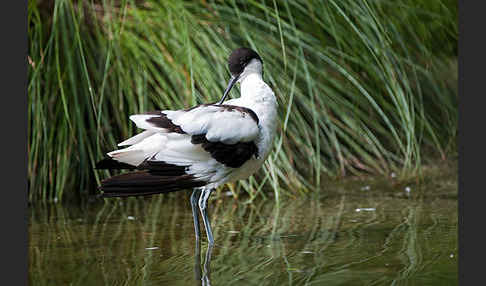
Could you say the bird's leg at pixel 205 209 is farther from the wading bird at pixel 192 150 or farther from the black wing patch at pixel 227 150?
the black wing patch at pixel 227 150

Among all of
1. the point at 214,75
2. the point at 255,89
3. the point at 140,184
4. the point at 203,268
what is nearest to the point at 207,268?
the point at 203,268

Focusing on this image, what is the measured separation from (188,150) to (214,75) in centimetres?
144

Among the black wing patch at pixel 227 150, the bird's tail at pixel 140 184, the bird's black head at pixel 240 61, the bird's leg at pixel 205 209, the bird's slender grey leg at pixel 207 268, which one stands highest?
the bird's black head at pixel 240 61

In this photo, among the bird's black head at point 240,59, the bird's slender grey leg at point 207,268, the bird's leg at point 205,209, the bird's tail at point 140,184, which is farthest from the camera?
the bird's black head at point 240,59

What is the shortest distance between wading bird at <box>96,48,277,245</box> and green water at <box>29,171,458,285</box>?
1.21ft

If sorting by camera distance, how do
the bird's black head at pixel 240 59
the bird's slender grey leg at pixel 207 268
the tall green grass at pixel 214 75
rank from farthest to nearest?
the tall green grass at pixel 214 75 < the bird's black head at pixel 240 59 < the bird's slender grey leg at pixel 207 268

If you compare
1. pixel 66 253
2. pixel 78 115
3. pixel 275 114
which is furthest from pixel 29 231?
pixel 275 114

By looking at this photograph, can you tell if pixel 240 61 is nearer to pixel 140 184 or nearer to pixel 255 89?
pixel 255 89

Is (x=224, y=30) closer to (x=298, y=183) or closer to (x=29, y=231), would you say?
(x=298, y=183)

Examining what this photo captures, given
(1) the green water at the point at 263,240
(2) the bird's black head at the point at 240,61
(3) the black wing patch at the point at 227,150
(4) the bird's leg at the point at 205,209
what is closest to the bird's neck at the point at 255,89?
(2) the bird's black head at the point at 240,61

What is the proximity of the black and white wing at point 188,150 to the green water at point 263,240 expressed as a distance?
369mm

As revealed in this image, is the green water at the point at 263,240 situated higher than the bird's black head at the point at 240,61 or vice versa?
the bird's black head at the point at 240,61

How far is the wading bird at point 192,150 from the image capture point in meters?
3.35

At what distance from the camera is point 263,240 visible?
146 inches
